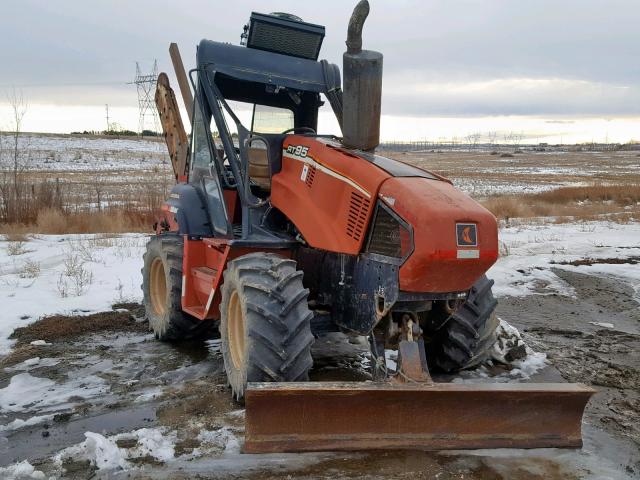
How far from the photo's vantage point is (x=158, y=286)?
22.8 ft

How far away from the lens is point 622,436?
4.37 m

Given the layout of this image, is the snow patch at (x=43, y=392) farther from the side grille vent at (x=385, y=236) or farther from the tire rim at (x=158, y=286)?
the side grille vent at (x=385, y=236)

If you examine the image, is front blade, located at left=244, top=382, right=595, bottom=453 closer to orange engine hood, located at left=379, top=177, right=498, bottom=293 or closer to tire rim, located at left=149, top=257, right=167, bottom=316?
orange engine hood, located at left=379, top=177, right=498, bottom=293

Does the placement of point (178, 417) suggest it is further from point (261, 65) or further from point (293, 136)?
point (261, 65)

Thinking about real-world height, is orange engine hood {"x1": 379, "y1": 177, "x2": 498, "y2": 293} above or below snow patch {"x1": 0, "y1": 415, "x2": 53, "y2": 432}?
above

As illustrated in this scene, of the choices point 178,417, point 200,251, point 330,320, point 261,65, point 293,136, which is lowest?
point 178,417

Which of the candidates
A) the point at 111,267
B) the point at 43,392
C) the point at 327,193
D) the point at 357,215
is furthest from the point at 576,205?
the point at 43,392

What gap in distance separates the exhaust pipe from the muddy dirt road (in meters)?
2.19

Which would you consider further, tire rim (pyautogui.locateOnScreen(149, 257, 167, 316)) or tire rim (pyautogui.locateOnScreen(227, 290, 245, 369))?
tire rim (pyautogui.locateOnScreen(149, 257, 167, 316))

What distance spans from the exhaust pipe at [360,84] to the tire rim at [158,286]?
311 centimetres

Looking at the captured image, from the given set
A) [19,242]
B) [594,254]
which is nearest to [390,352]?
[594,254]

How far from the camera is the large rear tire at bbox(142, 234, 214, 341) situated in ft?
20.4

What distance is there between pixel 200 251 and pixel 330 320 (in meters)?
1.65

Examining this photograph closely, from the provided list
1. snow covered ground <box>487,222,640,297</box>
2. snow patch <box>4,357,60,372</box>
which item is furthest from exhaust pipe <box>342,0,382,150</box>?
snow covered ground <box>487,222,640,297</box>
